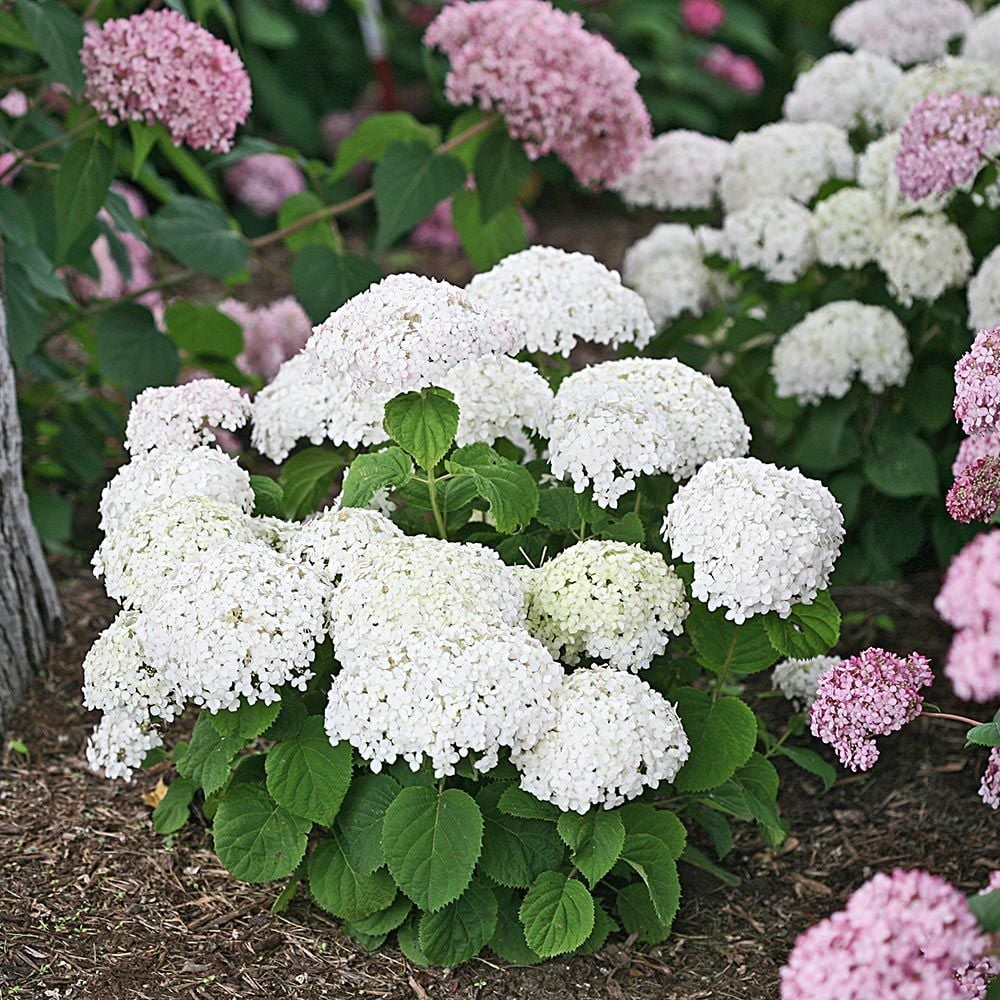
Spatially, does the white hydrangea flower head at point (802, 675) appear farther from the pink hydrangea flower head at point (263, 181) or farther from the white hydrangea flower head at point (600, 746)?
the pink hydrangea flower head at point (263, 181)

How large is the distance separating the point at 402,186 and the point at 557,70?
0.44 meters

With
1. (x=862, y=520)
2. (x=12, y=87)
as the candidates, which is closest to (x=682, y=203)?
(x=862, y=520)

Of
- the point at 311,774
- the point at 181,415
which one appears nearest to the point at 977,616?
the point at 311,774

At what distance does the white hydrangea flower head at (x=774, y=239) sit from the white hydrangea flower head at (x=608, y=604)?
1.36m

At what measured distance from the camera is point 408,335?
2.08 m

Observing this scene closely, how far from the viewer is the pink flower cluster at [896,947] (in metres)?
1.48

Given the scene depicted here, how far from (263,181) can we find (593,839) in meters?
4.41

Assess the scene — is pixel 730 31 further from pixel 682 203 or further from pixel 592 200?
pixel 682 203

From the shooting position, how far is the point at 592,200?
22.7ft

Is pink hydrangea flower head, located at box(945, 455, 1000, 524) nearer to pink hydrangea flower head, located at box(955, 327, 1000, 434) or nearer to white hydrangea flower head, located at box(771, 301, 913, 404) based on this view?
pink hydrangea flower head, located at box(955, 327, 1000, 434)

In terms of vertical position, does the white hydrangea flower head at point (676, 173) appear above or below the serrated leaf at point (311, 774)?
above

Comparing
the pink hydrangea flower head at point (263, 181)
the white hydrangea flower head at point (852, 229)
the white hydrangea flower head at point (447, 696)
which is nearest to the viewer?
the white hydrangea flower head at point (447, 696)

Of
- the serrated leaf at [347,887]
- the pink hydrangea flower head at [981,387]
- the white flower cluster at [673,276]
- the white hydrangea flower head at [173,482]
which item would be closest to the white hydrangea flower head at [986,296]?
the white flower cluster at [673,276]

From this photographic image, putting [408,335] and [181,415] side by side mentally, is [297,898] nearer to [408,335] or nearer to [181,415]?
[181,415]
